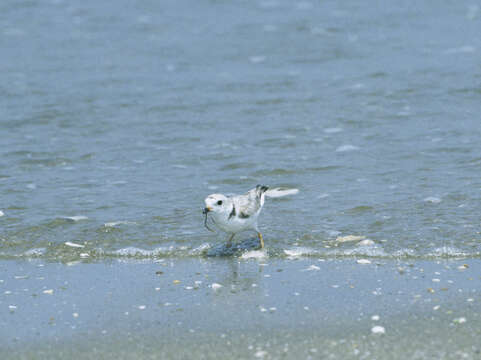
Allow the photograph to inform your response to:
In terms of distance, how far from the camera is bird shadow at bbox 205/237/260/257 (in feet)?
26.9

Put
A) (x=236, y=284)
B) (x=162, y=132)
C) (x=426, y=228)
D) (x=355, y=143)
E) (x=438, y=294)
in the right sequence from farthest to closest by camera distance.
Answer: (x=162, y=132) < (x=355, y=143) < (x=426, y=228) < (x=236, y=284) < (x=438, y=294)

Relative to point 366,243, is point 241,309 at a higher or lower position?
higher

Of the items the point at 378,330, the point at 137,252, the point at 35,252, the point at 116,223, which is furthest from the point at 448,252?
the point at 35,252

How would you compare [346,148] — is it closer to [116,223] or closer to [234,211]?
[116,223]

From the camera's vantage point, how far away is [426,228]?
8.53 metres

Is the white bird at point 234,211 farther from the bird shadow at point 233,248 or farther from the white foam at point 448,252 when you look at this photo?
the white foam at point 448,252

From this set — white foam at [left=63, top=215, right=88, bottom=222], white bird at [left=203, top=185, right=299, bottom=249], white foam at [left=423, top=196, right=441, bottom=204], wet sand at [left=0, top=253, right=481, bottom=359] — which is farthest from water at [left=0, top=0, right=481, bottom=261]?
wet sand at [left=0, top=253, right=481, bottom=359]

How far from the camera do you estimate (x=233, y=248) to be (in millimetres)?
8359

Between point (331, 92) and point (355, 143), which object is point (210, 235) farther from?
point (331, 92)

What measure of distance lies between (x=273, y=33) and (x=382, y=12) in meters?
3.37

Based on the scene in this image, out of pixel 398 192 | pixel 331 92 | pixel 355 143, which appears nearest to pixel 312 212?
pixel 398 192

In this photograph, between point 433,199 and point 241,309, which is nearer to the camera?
point 241,309

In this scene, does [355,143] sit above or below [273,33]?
below

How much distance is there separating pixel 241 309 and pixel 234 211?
171 cm
